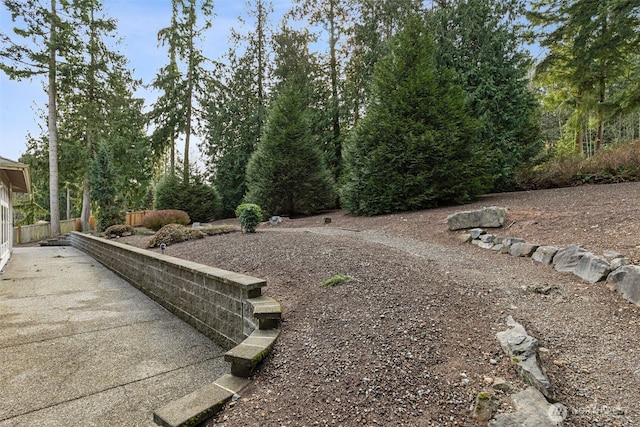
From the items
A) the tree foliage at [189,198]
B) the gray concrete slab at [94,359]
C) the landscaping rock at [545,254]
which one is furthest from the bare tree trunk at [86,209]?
the landscaping rock at [545,254]

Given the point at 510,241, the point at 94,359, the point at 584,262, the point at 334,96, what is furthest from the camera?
the point at 334,96

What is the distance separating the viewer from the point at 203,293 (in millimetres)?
3789

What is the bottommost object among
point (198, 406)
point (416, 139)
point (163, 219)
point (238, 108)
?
point (198, 406)

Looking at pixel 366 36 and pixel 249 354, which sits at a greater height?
pixel 366 36

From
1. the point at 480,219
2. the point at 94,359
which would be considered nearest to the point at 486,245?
the point at 480,219

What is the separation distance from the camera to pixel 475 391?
183 centimetres

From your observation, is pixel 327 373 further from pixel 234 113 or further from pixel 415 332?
pixel 234 113

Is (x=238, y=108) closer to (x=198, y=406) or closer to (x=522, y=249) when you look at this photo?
(x=522, y=249)

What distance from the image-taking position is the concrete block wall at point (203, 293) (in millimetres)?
3135

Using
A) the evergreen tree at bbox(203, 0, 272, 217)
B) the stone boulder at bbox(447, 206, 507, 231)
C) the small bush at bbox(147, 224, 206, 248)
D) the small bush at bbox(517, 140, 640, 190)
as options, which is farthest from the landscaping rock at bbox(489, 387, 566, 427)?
the evergreen tree at bbox(203, 0, 272, 217)

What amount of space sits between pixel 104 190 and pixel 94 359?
13.3 meters

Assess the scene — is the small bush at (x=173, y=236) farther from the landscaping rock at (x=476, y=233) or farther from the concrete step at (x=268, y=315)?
the landscaping rock at (x=476, y=233)

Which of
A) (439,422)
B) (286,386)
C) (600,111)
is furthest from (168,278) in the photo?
(600,111)

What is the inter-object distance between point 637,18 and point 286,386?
1360cm
